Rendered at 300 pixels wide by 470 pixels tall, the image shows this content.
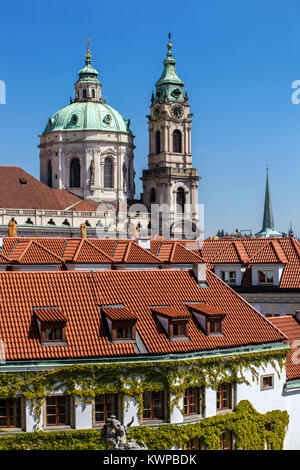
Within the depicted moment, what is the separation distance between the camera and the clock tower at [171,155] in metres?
133

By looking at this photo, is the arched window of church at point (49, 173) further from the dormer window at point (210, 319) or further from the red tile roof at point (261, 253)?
the dormer window at point (210, 319)

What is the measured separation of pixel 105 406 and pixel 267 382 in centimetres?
784

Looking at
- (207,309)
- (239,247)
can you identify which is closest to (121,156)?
(239,247)

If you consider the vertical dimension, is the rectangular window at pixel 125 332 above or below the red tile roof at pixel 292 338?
above

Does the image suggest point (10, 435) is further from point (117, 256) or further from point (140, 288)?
point (117, 256)

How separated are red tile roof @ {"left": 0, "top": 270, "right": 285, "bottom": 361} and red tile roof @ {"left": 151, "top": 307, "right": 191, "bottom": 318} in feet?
1.21

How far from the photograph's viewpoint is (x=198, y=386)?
1158 inches

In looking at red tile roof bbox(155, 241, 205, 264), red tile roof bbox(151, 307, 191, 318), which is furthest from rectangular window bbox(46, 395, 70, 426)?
red tile roof bbox(155, 241, 205, 264)

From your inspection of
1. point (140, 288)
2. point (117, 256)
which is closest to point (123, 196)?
point (117, 256)

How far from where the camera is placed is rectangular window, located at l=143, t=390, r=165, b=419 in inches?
1128

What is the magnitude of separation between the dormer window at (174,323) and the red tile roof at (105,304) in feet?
0.86

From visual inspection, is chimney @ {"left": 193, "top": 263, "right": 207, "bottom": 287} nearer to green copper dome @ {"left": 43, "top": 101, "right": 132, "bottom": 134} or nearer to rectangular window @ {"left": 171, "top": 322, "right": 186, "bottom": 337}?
rectangular window @ {"left": 171, "top": 322, "right": 186, "bottom": 337}

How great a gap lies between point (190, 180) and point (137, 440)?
358 ft

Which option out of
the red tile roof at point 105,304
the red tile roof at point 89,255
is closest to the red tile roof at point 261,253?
the red tile roof at point 89,255
